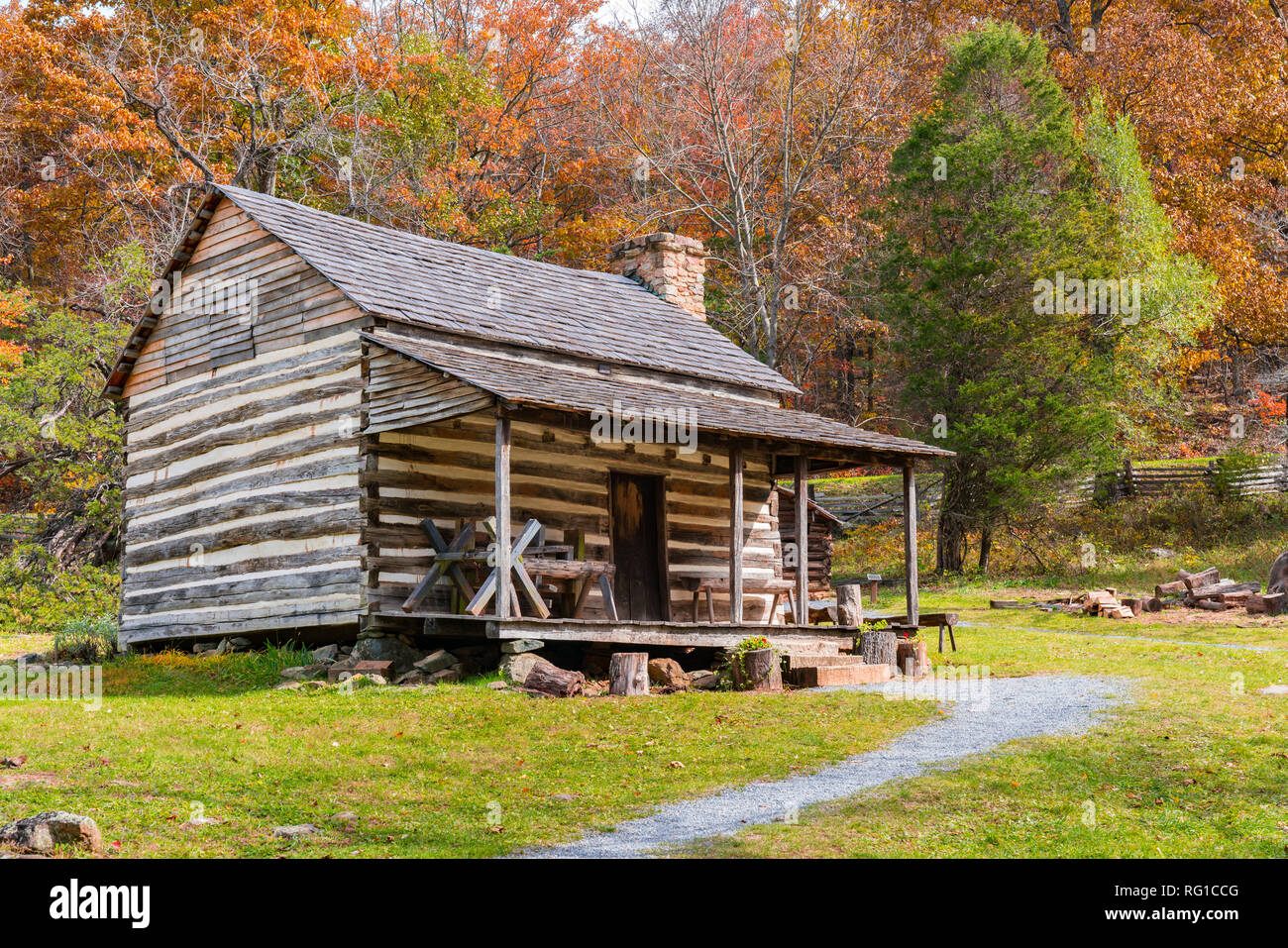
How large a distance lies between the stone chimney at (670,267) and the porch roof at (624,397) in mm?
3974

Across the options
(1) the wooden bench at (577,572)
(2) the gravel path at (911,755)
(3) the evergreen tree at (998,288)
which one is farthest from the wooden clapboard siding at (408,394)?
(3) the evergreen tree at (998,288)

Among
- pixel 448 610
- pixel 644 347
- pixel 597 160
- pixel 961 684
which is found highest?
pixel 597 160

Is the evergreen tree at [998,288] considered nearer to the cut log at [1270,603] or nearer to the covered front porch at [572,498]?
the cut log at [1270,603]

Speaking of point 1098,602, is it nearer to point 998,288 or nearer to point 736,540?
point 736,540

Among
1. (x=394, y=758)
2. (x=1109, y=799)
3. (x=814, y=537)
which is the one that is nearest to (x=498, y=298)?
(x=394, y=758)

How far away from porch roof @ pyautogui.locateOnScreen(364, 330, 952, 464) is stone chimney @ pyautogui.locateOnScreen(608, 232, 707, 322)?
13.0 ft

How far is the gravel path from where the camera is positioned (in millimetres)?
7578

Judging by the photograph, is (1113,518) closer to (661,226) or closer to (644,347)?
(661,226)

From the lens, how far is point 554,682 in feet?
43.7

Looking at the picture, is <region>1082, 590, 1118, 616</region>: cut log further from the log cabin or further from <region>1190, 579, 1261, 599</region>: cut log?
the log cabin
